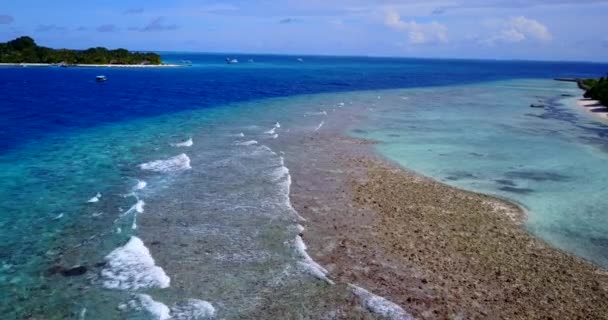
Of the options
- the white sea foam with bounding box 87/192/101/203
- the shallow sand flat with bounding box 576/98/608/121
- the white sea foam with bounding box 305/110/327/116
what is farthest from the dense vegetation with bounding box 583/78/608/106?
the white sea foam with bounding box 87/192/101/203

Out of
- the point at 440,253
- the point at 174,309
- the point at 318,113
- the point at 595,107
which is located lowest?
the point at 174,309

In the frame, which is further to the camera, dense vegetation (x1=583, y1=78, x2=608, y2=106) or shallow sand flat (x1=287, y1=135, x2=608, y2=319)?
dense vegetation (x1=583, y1=78, x2=608, y2=106)

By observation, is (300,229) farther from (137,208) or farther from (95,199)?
(95,199)

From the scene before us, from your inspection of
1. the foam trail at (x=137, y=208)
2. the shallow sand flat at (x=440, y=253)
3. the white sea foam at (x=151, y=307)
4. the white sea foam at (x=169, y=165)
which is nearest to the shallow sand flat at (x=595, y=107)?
the shallow sand flat at (x=440, y=253)

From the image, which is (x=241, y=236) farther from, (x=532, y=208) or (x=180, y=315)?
(x=532, y=208)

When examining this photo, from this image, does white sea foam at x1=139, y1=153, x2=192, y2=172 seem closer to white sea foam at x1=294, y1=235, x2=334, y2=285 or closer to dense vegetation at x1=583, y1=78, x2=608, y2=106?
white sea foam at x1=294, y1=235, x2=334, y2=285

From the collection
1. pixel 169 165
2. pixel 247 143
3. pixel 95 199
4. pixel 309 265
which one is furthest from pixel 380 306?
pixel 247 143

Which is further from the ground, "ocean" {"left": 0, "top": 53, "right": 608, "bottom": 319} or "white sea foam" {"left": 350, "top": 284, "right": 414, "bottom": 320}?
"ocean" {"left": 0, "top": 53, "right": 608, "bottom": 319}

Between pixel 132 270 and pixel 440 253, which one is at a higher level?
pixel 440 253
